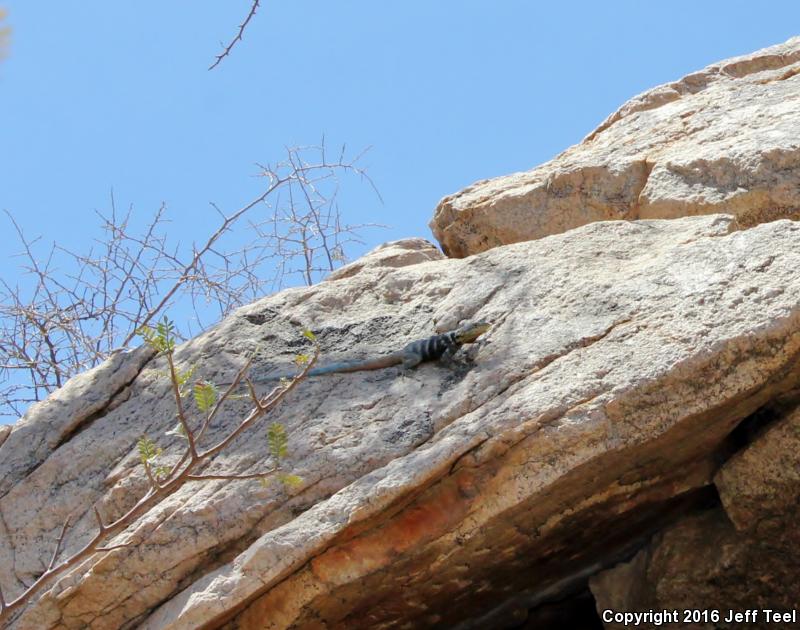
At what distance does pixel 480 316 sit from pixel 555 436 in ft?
3.36

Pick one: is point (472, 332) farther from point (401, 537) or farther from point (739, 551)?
point (739, 551)

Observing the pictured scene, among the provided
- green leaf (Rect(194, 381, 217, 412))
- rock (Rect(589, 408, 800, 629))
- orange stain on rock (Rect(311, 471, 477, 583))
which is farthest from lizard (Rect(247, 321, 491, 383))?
green leaf (Rect(194, 381, 217, 412))

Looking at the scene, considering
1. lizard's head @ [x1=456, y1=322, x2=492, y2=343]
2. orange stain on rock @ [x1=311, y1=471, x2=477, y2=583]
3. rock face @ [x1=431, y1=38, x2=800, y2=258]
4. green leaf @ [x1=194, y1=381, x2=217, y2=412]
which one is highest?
rock face @ [x1=431, y1=38, x2=800, y2=258]

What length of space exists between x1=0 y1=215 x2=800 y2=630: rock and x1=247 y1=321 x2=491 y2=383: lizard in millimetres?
47

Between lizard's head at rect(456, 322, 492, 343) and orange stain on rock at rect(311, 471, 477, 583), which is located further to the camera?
lizard's head at rect(456, 322, 492, 343)

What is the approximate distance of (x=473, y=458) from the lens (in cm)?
418

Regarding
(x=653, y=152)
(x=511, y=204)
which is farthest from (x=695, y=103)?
(x=511, y=204)

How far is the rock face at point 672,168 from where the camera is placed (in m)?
5.33

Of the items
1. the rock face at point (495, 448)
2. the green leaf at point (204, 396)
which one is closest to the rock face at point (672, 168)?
the rock face at point (495, 448)

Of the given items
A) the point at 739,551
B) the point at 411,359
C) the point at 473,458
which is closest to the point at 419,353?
the point at 411,359

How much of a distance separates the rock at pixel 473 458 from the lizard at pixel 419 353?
1.9 inches

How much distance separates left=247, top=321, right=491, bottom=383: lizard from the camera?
15.8 ft

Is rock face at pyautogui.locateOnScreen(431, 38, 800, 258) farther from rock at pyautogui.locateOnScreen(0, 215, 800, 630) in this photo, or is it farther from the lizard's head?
the lizard's head

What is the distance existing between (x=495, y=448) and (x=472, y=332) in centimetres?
78
